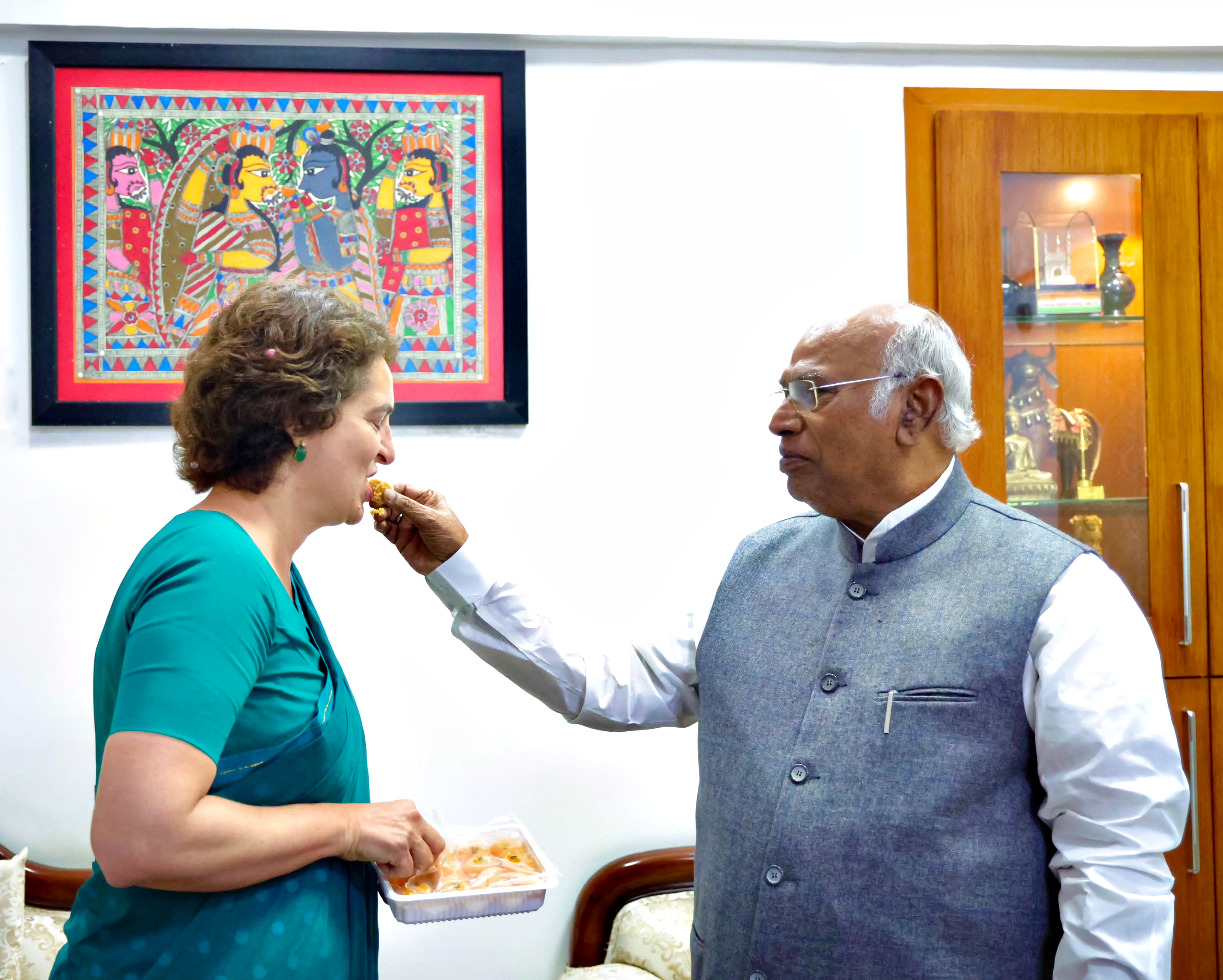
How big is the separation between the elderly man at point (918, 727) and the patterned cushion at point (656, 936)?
2.27 feet

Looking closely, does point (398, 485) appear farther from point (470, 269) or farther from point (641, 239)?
point (641, 239)

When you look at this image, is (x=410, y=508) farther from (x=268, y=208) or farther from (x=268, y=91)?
(x=268, y=91)

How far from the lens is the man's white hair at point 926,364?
1.49m

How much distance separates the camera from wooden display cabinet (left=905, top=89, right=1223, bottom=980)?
247cm

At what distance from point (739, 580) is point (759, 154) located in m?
1.30

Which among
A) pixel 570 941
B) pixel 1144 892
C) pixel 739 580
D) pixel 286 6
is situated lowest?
pixel 570 941

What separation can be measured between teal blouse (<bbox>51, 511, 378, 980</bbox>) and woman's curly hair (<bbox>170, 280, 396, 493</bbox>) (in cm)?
11

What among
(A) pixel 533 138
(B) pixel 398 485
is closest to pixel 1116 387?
(A) pixel 533 138

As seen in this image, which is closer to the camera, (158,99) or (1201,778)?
(158,99)

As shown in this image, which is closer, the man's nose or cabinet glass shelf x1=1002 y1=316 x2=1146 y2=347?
the man's nose

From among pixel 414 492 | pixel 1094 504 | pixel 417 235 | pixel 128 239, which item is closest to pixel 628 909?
pixel 414 492

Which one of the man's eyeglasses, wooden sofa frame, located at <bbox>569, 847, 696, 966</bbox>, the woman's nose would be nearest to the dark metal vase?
the man's eyeglasses

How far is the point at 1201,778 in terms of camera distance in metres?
2.47

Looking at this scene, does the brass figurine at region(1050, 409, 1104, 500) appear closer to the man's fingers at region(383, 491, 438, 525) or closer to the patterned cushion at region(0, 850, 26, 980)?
the man's fingers at region(383, 491, 438, 525)
